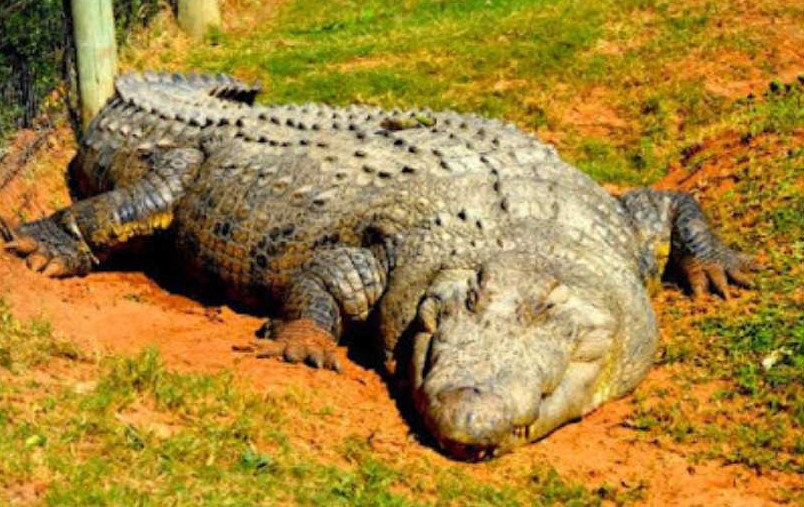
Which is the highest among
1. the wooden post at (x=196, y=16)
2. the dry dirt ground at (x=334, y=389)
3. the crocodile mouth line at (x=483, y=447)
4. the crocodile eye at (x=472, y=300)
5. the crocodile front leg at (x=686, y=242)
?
the wooden post at (x=196, y=16)

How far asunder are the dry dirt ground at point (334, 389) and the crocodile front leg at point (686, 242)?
0.22 meters

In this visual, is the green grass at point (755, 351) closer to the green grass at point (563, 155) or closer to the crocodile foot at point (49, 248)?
the green grass at point (563, 155)

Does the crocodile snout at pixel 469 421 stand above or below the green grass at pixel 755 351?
above

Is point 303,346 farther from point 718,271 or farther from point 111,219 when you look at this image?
point 718,271

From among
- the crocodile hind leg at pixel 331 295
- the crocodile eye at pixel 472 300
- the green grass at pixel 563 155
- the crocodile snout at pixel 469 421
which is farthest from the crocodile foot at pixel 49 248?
the crocodile snout at pixel 469 421

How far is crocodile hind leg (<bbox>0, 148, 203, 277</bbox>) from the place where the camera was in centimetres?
742

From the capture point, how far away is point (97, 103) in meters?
9.21

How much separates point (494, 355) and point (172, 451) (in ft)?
5.09

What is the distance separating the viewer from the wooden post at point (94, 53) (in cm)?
895

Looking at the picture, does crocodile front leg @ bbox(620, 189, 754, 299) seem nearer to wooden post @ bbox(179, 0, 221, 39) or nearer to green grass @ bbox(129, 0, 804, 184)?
green grass @ bbox(129, 0, 804, 184)

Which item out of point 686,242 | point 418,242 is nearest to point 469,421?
point 418,242

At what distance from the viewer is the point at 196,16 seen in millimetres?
13133

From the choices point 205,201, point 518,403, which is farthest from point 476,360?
point 205,201

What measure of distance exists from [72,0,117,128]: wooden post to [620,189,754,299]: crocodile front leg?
15.0 ft
